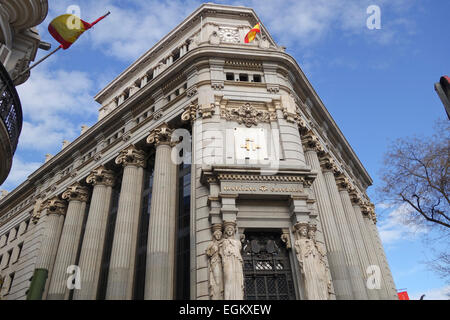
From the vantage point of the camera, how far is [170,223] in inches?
856

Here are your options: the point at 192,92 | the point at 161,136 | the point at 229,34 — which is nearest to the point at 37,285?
the point at 161,136

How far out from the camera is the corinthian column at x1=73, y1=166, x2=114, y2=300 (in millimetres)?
24214

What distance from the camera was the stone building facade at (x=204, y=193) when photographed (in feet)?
59.5

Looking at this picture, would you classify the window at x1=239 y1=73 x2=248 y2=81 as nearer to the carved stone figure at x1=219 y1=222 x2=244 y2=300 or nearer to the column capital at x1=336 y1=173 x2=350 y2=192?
the carved stone figure at x1=219 y1=222 x2=244 y2=300

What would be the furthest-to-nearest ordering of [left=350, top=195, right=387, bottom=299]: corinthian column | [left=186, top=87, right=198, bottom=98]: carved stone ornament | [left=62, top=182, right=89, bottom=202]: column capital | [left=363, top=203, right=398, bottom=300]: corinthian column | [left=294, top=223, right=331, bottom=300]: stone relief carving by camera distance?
1. [left=363, top=203, right=398, bottom=300]: corinthian column
2. [left=62, top=182, right=89, bottom=202]: column capital
3. [left=350, top=195, right=387, bottom=299]: corinthian column
4. [left=186, top=87, right=198, bottom=98]: carved stone ornament
5. [left=294, top=223, right=331, bottom=300]: stone relief carving

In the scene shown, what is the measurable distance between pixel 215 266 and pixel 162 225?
5.80m

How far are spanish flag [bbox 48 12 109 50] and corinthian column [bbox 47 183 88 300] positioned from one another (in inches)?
589

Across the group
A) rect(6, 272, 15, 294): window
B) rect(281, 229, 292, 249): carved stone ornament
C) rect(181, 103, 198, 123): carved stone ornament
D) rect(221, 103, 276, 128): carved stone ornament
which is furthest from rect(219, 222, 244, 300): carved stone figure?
rect(6, 272, 15, 294): window

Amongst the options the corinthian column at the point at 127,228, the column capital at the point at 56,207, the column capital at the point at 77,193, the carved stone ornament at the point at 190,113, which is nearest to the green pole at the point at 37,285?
the corinthian column at the point at 127,228

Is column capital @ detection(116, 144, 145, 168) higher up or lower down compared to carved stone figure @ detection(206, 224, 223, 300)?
higher up

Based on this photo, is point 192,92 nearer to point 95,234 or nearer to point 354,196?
point 95,234
